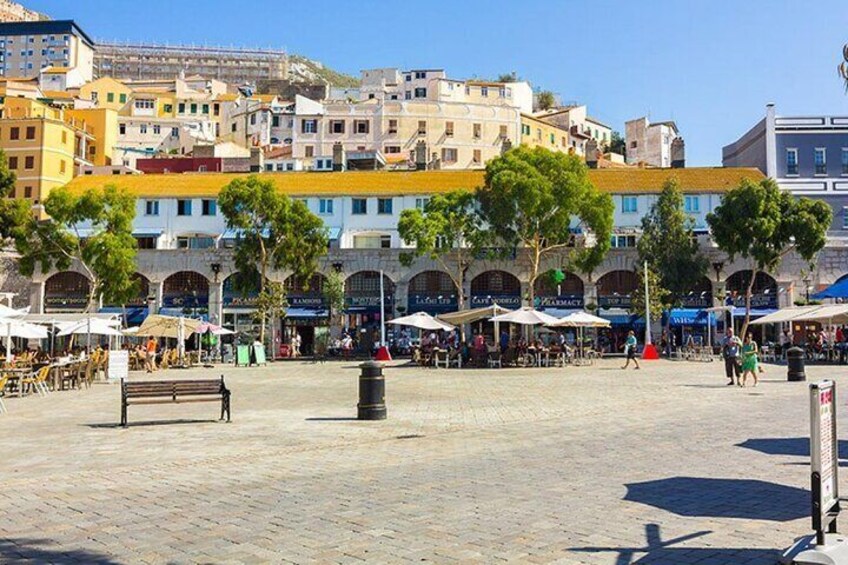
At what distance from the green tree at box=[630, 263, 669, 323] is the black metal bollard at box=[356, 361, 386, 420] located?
32139mm

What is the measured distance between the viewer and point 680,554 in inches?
242

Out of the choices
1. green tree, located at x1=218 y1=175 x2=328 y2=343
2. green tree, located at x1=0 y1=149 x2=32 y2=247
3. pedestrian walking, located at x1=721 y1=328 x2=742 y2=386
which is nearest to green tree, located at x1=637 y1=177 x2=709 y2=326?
green tree, located at x1=218 y1=175 x2=328 y2=343

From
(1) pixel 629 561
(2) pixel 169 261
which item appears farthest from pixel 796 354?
(2) pixel 169 261

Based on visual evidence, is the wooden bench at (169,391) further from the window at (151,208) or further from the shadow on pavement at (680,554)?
the window at (151,208)

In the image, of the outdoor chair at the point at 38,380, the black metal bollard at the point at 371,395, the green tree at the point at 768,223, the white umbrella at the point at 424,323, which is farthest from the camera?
the green tree at the point at 768,223

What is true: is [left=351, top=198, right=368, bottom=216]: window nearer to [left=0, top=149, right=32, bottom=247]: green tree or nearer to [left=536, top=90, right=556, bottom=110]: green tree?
[left=0, top=149, right=32, bottom=247]: green tree

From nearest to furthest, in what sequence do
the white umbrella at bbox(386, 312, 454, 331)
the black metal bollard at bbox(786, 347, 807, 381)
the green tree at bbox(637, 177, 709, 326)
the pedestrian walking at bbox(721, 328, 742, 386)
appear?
the pedestrian walking at bbox(721, 328, 742, 386) < the black metal bollard at bbox(786, 347, 807, 381) < the white umbrella at bbox(386, 312, 454, 331) < the green tree at bbox(637, 177, 709, 326)

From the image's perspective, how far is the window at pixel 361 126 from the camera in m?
81.9

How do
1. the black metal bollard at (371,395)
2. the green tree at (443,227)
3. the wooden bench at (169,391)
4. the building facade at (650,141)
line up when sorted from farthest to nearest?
the building facade at (650,141) → the green tree at (443,227) → the black metal bollard at (371,395) → the wooden bench at (169,391)

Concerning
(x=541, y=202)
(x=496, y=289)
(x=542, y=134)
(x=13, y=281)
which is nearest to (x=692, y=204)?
(x=541, y=202)

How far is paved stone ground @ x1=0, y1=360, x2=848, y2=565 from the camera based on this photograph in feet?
21.0

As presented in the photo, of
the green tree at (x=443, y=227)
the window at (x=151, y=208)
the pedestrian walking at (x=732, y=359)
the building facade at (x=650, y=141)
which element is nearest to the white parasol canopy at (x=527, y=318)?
the pedestrian walking at (x=732, y=359)

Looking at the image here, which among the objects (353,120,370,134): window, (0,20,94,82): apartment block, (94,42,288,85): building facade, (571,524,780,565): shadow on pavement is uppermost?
(94,42,288,85): building facade

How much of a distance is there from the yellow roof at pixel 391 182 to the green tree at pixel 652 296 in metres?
7.31
